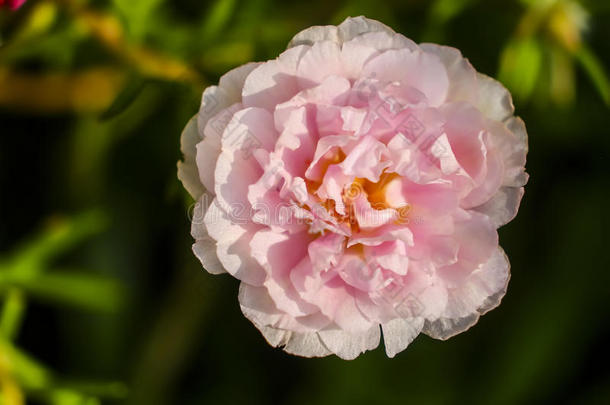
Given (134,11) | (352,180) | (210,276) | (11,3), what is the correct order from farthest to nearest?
(210,276), (134,11), (11,3), (352,180)

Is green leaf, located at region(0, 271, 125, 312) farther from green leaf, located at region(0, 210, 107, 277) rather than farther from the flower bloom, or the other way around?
the flower bloom

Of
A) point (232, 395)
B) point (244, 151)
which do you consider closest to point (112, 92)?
point (232, 395)

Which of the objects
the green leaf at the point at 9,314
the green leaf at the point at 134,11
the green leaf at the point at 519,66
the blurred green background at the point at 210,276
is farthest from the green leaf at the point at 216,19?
the green leaf at the point at 9,314

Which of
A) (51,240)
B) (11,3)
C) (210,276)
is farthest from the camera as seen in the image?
(210,276)

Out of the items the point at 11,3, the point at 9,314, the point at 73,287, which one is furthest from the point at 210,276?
the point at 11,3

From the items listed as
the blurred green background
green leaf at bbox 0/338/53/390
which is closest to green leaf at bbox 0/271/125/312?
the blurred green background

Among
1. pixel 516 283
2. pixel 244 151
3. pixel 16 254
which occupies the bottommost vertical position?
pixel 516 283

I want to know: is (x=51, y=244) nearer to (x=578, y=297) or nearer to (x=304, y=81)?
(x=304, y=81)

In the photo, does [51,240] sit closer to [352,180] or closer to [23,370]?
[23,370]
